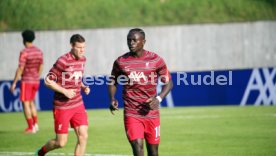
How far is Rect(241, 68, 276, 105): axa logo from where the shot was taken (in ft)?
89.8

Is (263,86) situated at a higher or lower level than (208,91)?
higher

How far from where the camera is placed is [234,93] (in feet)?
93.0

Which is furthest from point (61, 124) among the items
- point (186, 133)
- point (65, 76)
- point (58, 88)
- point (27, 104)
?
point (27, 104)

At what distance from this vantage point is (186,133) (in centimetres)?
1941

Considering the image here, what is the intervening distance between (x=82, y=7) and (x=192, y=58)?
27.4ft

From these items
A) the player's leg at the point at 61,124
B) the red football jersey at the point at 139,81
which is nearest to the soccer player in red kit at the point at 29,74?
the player's leg at the point at 61,124

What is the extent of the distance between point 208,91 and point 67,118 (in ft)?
52.3

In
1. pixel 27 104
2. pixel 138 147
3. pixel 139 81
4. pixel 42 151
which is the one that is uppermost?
pixel 139 81

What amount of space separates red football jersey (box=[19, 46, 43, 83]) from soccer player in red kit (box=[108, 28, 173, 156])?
888 centimetres

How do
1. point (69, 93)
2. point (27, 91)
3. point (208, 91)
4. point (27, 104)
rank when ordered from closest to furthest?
1. point (69, 93)
2. point (27, 104)
3. point (27, 91)
4. point (208, 91)

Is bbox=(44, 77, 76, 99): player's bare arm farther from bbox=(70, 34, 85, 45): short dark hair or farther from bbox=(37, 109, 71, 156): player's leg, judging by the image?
bbox=(70, 34, 85, 45): short dark hair

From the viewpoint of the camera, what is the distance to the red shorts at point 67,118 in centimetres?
1319

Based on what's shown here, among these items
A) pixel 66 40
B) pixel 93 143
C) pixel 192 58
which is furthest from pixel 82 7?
pixel 93 143

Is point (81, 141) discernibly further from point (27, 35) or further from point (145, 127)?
point (27, 35)
